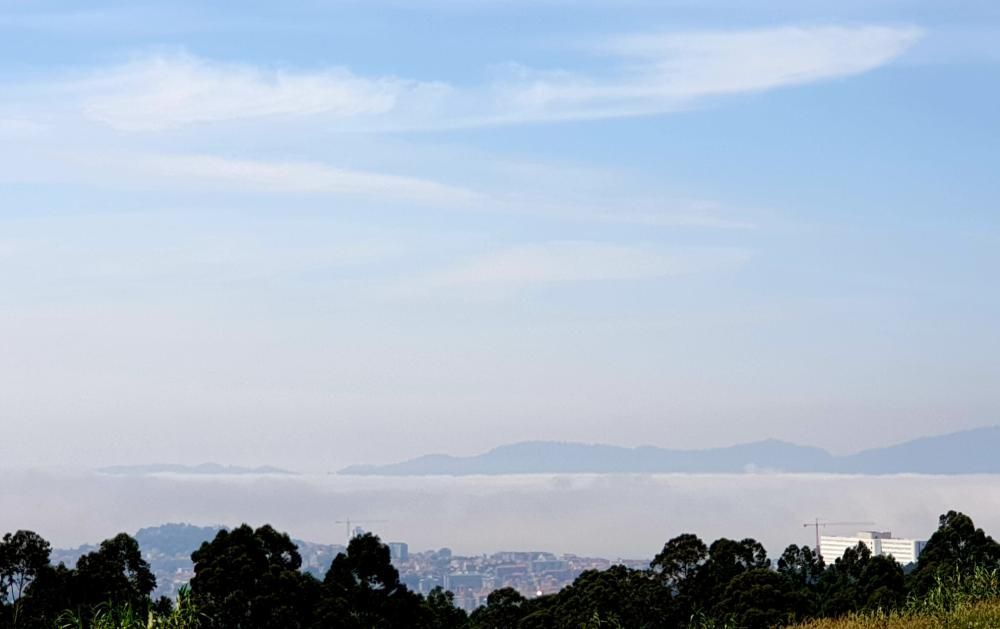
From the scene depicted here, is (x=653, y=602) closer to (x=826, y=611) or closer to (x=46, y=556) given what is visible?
(x=826, y=611)

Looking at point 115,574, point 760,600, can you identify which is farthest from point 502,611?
point 115,574

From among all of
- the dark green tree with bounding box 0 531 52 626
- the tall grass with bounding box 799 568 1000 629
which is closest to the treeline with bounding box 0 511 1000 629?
the dark green tree with bounding box 0 531 52 626

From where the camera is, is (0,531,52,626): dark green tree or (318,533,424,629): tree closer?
(0,531,52,626): dark green tree

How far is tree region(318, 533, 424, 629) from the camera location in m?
57.3

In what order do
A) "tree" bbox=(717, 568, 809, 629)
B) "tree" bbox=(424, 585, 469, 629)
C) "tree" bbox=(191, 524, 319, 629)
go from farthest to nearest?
"tree" bbox=(424, 585, 469, 629), "tree" bbox=(717, 568, 809, 629), "tree" bbox=(191, 524, 319, 629)

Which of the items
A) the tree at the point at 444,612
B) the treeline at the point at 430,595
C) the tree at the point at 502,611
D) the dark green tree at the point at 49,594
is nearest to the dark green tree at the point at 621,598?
the treeline at the point at 430,595

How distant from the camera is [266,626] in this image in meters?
53.1

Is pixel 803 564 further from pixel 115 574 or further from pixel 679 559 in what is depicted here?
pixel 115 574

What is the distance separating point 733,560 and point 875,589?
718 centimetres

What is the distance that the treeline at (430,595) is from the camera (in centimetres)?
5297

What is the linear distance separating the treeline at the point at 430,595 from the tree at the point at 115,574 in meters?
0.04

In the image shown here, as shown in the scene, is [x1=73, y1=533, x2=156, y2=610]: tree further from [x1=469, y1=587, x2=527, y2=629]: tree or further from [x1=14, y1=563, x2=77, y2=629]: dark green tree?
[x1=469, y1=587, x2=527, y2=629]: tree

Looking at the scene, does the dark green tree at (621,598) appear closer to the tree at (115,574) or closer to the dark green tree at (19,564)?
the tree at (115,574)

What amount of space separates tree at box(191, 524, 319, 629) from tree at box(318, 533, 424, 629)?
316 cm
